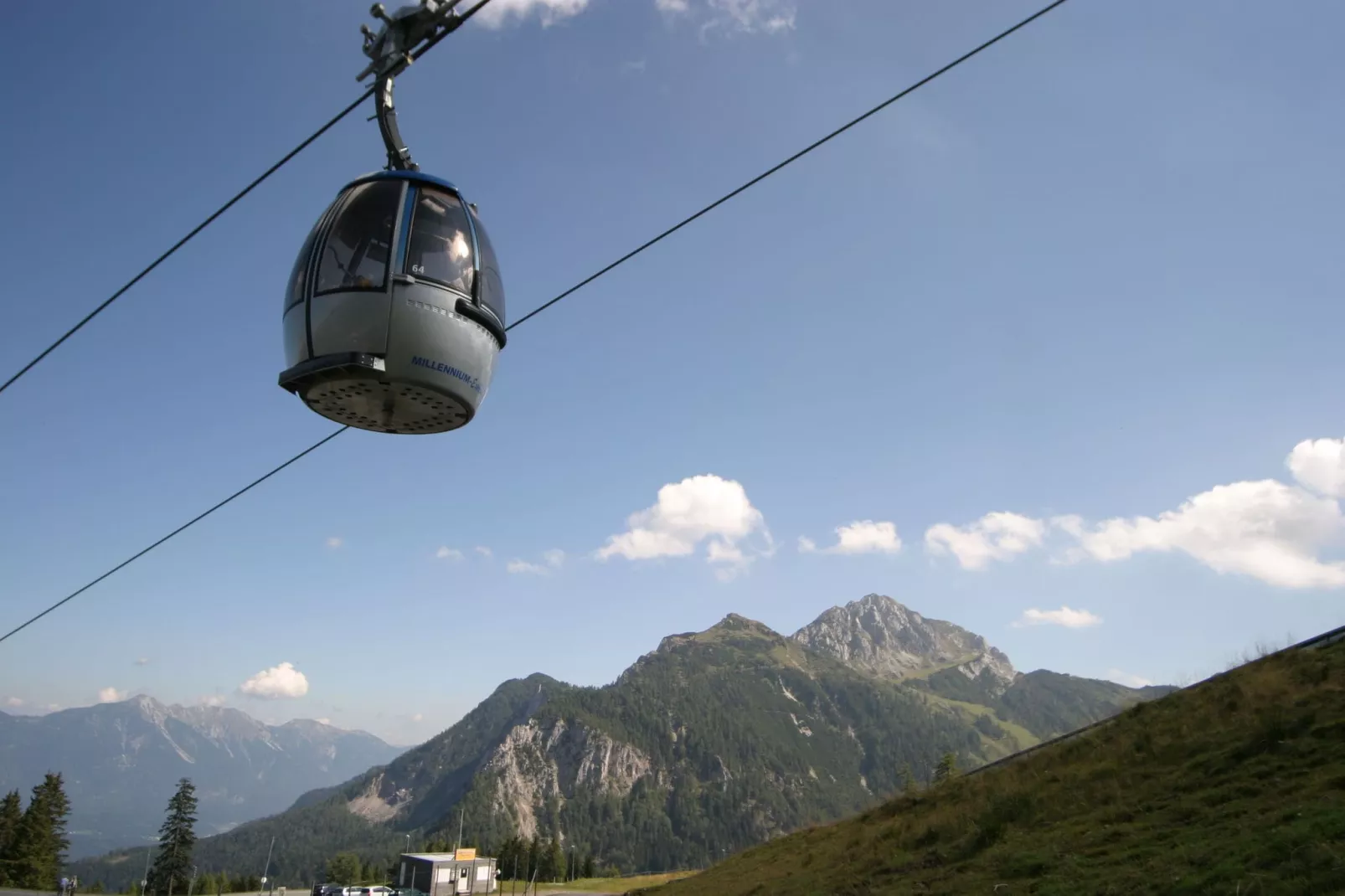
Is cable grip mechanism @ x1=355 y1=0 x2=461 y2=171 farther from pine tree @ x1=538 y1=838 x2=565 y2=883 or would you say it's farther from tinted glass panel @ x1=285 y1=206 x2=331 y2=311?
pine tree @ x1=538 y1=838 x2=565 y2=883

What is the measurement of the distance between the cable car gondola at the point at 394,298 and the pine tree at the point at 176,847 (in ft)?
396

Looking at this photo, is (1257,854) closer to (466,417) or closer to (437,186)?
(466,417)

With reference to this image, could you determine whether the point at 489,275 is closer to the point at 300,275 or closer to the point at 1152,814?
the point at 300,275

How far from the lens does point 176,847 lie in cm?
10681

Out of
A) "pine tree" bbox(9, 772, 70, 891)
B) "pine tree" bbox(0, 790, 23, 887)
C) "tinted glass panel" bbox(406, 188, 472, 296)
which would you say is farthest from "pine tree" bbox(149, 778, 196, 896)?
"tinted glass panel" bbox(406, 188, 472, 296)

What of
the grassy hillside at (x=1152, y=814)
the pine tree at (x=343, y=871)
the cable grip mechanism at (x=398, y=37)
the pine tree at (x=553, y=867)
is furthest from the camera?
the pine tree at (x=553, y=867)

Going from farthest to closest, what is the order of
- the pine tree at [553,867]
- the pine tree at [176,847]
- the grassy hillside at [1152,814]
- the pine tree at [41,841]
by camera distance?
the pine tree at [553,867] → the pine tree at [176,847] → the pine tree at [41,841] → the grassy hillside at [1152,814]

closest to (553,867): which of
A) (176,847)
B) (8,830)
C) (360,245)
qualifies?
(176,847)

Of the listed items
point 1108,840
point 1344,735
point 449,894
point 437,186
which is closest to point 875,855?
point 1108,840

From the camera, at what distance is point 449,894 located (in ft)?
293

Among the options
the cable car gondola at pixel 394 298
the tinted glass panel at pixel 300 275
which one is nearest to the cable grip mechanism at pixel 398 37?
the cable car gondola at pixel 394 298

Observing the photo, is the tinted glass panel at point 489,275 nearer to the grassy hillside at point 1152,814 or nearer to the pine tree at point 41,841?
the grassy hillside at point 1152,814

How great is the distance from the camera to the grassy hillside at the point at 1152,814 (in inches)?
516

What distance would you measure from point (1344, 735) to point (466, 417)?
64.6ft
